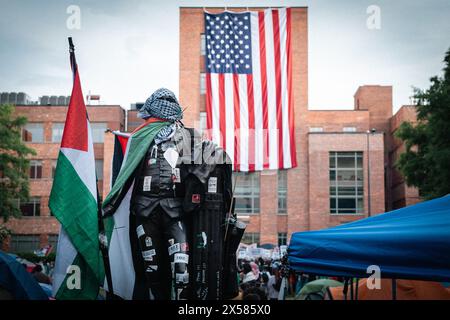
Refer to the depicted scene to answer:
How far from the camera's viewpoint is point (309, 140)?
56062 mm

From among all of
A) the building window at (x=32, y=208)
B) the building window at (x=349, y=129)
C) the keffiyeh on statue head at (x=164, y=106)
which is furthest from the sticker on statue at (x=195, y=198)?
the building window at (x=32, y=208)

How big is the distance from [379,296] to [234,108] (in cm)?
2820

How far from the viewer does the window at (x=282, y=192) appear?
5606 centimetres

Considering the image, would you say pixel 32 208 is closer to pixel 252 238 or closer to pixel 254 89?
pixel 252 238

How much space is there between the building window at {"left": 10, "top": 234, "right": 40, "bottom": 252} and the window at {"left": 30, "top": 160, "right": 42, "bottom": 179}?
20.3 feet

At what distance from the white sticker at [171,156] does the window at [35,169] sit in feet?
193

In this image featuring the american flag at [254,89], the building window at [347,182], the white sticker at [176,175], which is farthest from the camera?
the building window at [347,182]

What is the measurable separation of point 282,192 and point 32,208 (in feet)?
84.4

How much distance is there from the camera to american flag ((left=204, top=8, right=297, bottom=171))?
28.6 meters

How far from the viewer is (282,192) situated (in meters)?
56.2

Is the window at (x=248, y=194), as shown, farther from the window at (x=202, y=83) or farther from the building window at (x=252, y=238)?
the window at (x=202, y=83)

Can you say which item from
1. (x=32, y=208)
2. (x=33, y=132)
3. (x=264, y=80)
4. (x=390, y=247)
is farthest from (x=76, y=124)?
(x=33, y=132)

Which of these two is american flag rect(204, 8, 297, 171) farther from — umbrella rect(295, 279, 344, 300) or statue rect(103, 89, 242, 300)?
statue rect(103, 89, 242, 300)
